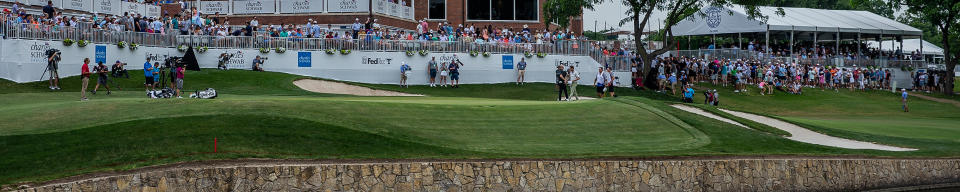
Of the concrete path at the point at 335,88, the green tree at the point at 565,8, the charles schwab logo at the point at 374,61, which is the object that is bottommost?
the concrete path at the point at 335,88

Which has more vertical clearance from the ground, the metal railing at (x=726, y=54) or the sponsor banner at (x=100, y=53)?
the metal railing at (x=726, y=54)

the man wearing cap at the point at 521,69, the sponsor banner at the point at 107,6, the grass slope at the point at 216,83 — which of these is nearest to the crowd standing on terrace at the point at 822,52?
the man wearing cap at the point at 521,69

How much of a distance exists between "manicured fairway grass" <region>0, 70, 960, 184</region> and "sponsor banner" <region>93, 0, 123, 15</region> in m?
23.3

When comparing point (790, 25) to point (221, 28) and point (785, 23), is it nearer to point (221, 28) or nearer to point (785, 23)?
point (785, 23)

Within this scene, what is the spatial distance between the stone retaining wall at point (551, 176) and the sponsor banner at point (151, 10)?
40.5 m

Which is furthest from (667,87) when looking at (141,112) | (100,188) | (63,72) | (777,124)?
(100,188)

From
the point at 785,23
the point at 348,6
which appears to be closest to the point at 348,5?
the point at 348,6

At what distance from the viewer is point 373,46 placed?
45.1 m

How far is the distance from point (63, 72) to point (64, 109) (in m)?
16.3

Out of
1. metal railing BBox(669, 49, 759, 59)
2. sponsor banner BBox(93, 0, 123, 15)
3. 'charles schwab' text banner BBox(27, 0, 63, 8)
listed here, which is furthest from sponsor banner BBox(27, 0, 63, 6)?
metal railing BBox(669, 49, 759, 59)

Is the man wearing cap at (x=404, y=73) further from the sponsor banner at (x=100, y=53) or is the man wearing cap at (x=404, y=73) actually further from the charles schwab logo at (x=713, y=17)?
the charles schwab logo at (x=713, y=17)

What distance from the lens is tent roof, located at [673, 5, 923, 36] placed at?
61.0 m

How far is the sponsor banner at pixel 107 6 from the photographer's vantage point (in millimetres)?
51406

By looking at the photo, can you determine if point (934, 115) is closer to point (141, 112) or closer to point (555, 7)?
point (555, 7)
